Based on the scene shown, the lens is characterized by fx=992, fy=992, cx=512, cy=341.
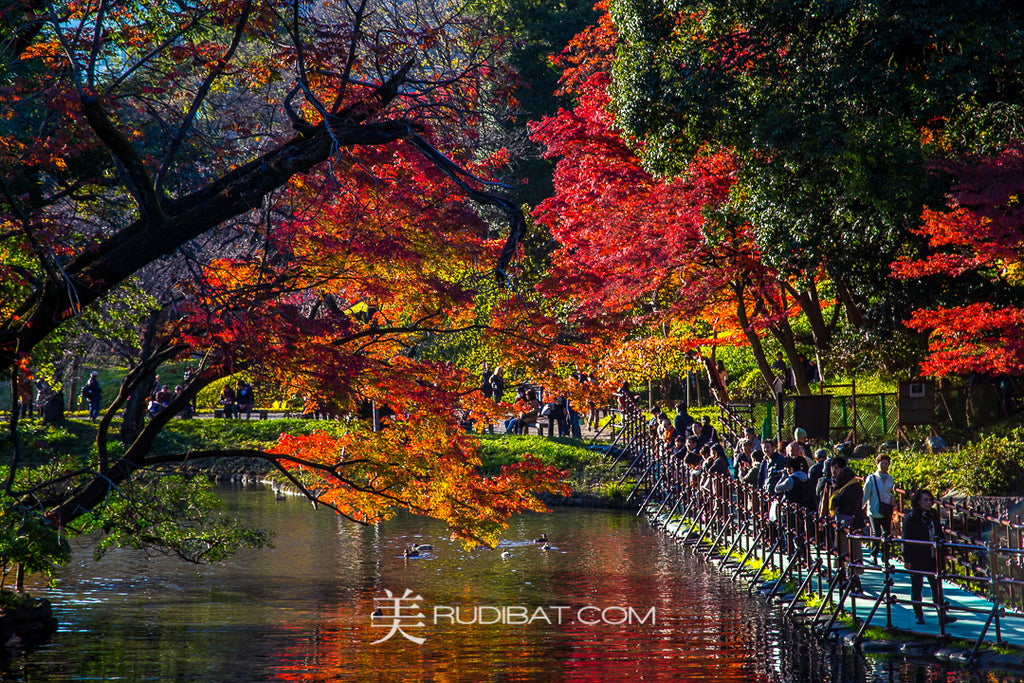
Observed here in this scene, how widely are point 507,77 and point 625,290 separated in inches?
500

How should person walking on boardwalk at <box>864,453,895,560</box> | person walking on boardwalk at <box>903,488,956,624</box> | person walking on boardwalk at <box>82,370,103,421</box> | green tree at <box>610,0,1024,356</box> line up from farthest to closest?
person walking on boardwalk at <box>82,370,103,421</box>
green tree at <box>610,0,1024,356</box>
person walking on boardwalk at <box>864,453,895,560</box>
person walking on boardwalk at <box>903,488,956,624</box>

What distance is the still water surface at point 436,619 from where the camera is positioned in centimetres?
1136

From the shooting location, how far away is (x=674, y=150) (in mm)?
18453

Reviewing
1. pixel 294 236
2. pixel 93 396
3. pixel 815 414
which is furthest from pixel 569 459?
pixel 93 396

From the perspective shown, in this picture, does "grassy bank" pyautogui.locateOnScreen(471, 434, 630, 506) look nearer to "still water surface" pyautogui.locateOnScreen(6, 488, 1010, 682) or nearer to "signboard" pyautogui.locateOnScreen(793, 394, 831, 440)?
"still water surface" pyautogui.locateOnScreen(6, 488, 1010, 682)

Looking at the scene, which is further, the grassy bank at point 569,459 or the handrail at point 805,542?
the grassy bank at point 569,459

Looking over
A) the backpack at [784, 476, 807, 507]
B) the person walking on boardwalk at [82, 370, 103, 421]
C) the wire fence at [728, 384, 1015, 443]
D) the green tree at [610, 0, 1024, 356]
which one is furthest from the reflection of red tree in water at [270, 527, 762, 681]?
the person walking on boardwalk at [82, 370, 103, 421]

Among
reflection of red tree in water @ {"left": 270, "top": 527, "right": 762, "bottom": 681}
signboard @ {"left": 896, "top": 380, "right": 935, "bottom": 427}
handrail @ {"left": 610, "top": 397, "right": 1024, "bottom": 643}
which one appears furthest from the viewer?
signboard @ {"left": 896, "top": 380, "right": 935, "bottom": 427}

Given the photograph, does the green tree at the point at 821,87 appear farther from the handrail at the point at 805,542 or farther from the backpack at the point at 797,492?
the handrail at the point at 805,542

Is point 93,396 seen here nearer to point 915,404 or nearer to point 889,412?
point 889,412

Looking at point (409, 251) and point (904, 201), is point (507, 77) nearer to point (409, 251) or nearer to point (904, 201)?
point (409, 251)

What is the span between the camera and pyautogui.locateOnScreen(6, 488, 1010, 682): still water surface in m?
11.4

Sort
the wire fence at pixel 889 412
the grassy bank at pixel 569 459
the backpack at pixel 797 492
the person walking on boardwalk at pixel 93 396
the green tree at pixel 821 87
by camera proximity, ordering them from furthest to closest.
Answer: the person walking on boardwalk at pixel 93 396 → the grassy bank at pixel 569 459 → the wire fence at pixel 889 412 → the green tree at pixel 821 87 → the backpack at pixel 797 492

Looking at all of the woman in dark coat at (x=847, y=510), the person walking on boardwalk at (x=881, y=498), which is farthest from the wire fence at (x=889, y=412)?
the woman in dark coat at (x=847, y=510)
